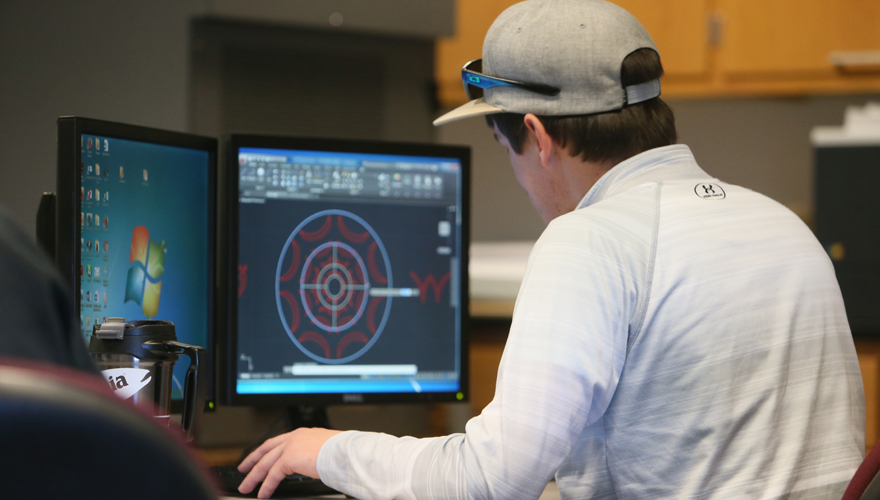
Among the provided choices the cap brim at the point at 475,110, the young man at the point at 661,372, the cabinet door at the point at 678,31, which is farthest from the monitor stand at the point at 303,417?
the cabinet door at the point at 678,31

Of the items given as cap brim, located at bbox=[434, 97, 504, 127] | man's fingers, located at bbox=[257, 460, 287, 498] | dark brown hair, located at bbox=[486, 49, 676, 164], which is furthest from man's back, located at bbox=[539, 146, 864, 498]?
man's fingers, located at bbox=[257, 460, 287, 498]

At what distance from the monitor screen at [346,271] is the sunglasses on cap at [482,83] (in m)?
0.28

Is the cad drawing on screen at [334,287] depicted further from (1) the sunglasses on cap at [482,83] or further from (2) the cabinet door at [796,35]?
(2) the cabinet door at [796,35]

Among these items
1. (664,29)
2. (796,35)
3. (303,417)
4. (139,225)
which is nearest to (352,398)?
(303,417)

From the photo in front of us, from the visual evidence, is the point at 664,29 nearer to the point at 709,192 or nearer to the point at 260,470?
the point at 709,192

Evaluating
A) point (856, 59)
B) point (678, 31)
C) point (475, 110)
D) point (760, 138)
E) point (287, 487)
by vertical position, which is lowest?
point (287, 487)

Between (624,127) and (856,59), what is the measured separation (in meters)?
2.00

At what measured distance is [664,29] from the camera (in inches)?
109

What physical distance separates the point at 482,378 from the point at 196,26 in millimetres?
1247

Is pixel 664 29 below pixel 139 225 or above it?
above

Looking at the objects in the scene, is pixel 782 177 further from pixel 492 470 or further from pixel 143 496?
pixel 143 496

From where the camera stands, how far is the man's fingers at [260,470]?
100 cm

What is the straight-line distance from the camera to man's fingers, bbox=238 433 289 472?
3.35 feet

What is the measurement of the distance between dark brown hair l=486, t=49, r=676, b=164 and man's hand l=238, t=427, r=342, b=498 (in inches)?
17.3
